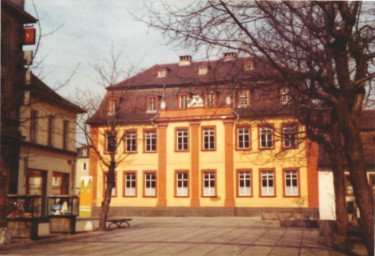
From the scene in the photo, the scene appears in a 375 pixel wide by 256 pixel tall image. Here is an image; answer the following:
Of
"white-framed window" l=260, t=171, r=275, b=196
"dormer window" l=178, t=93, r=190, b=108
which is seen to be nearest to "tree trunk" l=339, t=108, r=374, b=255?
"white-framed window" l=260, t=171, r=275, b=196

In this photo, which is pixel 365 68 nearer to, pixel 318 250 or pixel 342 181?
pixel 318 250

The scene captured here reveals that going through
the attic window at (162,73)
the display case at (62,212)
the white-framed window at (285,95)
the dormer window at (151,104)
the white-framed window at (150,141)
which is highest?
the attic window at (162,73)

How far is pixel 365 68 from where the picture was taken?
320 inches

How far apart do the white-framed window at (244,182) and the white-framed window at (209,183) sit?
70.2 inches

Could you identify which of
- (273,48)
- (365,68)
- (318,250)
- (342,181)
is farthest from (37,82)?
(342,181)

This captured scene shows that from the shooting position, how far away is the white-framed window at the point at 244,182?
3083 centimetres

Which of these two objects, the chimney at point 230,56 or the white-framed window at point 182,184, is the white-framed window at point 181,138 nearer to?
the white-framed window at point 182,184

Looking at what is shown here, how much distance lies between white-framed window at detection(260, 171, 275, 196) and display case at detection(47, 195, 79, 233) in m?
17.0

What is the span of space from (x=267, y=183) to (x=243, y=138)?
11.7ft

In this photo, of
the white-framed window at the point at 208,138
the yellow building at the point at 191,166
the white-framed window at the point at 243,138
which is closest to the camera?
the yellow building at the point at 191,166

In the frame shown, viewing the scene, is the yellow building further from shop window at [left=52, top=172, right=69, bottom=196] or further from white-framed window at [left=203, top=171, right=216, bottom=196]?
shop window at [left=52, top=172, right=69, bottom=196]

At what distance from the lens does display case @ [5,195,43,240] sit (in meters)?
13.5

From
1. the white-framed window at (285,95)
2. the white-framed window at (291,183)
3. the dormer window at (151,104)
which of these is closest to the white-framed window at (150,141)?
the dormer window at (151,104)

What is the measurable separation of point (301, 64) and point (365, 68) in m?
1.28
